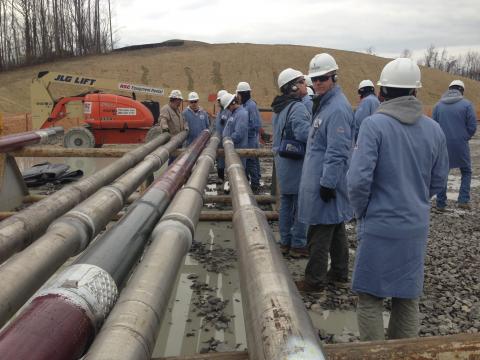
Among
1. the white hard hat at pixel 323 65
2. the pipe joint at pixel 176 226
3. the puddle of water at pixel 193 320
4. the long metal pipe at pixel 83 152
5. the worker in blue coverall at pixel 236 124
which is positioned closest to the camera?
the pipe joint at pixel 176 226

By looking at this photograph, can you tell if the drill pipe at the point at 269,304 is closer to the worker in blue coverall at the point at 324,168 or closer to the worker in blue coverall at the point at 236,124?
the worker in blue coverall at the point at 324,168

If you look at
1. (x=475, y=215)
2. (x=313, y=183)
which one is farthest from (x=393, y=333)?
(x=475, y=215)

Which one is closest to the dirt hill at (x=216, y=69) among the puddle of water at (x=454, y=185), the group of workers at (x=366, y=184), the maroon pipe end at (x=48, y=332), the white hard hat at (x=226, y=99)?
the puddle of water at (x=454, y=185)

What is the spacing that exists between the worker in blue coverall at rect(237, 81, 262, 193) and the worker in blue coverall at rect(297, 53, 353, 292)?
419 cm

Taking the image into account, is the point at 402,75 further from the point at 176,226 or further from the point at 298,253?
the point at 298,253

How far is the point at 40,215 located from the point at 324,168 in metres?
2.15

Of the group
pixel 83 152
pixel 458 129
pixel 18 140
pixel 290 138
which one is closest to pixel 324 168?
pixel 290 138

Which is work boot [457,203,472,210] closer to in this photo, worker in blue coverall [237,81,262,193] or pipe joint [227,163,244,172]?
worker in blue coverall [237,81,262,193]

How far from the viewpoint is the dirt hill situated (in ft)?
123

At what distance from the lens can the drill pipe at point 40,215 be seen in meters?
2.53

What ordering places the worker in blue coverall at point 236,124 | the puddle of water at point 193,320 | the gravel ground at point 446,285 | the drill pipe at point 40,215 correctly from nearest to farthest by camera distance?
the drill pipe at point 40,215 → the puddle of water at point 193,320 → the gravel ground at point 446,285 → the worker in blue coverall at point 236,124

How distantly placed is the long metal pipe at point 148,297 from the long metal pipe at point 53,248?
1.63ft

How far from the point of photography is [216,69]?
4028 centimetres

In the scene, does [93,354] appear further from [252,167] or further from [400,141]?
[252,167]
